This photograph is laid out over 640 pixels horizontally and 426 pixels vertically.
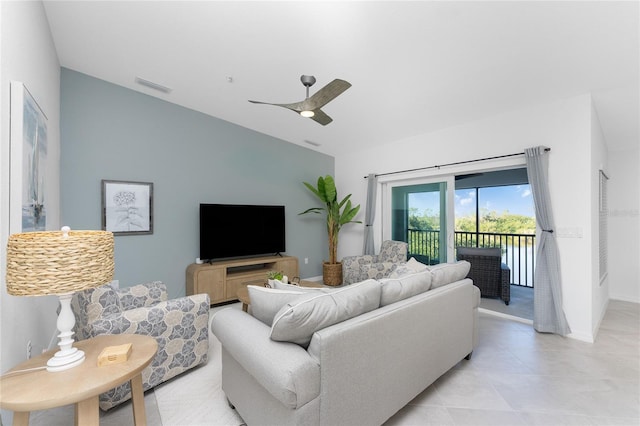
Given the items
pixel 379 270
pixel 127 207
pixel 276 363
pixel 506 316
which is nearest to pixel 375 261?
pixel 379 270

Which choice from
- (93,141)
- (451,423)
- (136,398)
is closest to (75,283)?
(136,398)

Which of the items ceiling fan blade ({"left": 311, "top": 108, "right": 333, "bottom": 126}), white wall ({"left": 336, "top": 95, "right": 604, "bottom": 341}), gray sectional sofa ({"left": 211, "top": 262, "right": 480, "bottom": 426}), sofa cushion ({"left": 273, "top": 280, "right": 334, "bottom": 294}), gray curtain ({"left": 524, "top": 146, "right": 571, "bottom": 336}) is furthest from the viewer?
gray curtain ({"left": 524, "top": 146, "right": 571, "bottom": 336})

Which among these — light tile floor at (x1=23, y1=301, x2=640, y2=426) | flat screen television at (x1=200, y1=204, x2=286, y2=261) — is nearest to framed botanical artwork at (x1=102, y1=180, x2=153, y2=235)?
flat screen television at (x1=200, y1=204, x2=286, y2=261)

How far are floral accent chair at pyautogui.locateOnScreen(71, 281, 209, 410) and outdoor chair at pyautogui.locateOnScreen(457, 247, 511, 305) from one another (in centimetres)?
399

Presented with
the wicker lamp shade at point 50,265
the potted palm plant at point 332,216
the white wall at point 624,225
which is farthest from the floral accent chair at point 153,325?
the white wall at point 624,225

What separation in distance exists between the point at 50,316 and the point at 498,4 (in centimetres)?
471

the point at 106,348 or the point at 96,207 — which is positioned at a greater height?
the point at 96,207

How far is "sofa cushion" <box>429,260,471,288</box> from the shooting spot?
2182 millimetres

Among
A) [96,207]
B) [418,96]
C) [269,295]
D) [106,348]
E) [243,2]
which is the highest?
[243,2]

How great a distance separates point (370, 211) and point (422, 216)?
980 mm

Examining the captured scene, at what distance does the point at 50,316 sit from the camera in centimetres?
256

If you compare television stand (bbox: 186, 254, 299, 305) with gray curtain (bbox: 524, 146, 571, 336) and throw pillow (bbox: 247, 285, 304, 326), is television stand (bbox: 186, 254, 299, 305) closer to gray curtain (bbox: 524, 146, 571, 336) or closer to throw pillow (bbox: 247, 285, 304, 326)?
throw pillow (bbox: 247, 285, 304, 326)

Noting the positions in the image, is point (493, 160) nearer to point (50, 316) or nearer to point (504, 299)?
point (504, 299)

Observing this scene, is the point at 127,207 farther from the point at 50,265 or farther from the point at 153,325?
the point at 50,265
